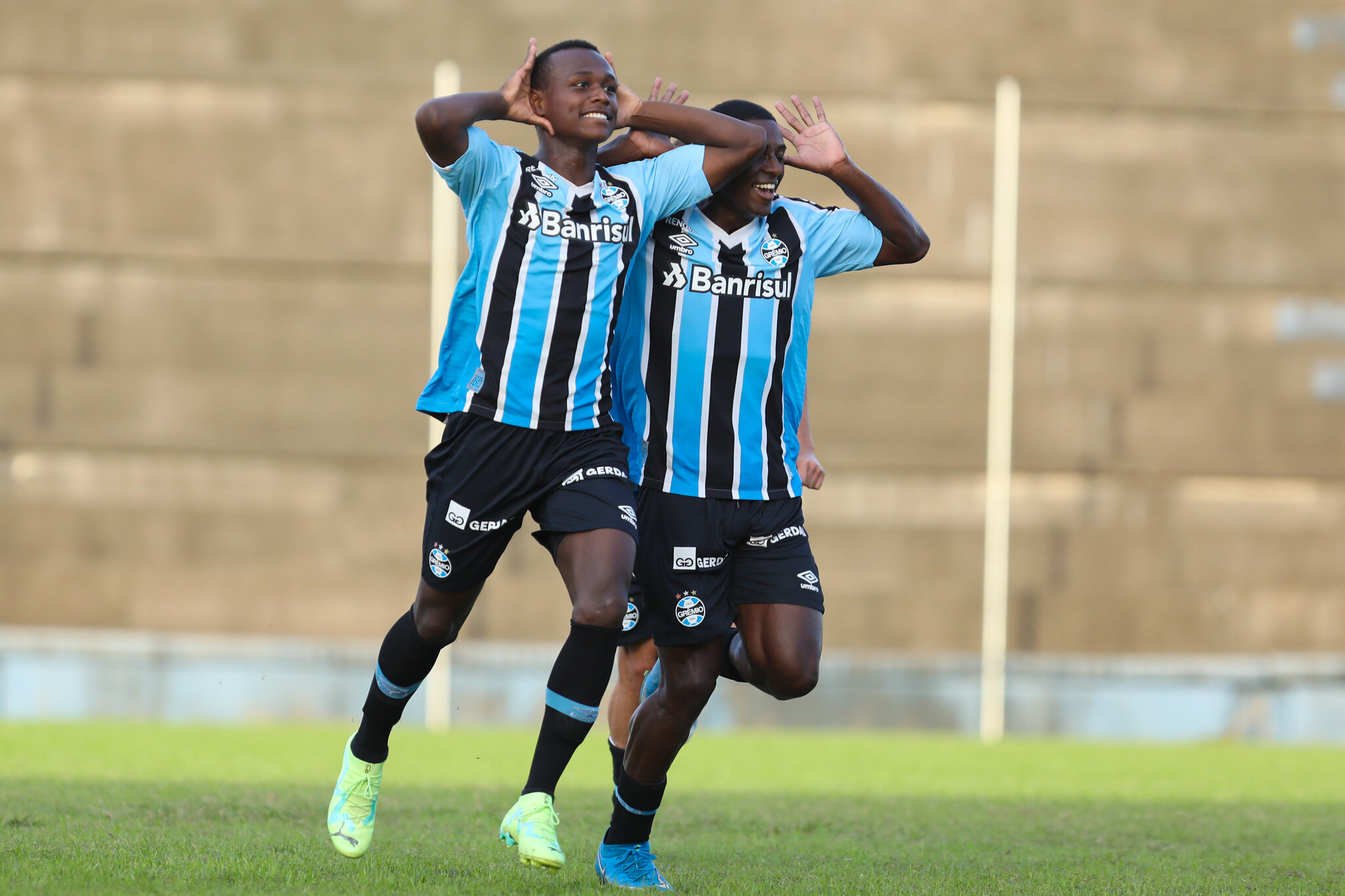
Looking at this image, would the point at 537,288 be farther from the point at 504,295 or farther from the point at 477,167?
the point at 477,167

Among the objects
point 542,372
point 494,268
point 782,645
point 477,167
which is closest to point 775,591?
point 782,645

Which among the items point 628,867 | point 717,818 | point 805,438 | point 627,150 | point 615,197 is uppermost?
point 627,150

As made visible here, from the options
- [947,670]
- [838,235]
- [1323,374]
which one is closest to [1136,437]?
[1323,374]

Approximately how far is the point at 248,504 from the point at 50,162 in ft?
11.9

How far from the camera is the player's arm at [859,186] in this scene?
5.08 metres

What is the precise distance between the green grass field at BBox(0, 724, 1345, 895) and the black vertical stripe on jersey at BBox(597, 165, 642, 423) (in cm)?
146

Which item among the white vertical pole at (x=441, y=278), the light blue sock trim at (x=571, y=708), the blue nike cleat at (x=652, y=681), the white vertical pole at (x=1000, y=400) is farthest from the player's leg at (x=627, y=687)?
the white vertical pole at (x=1000, y=400)

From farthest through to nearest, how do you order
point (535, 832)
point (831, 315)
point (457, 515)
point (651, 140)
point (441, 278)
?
point (831, 315), point (441, 278), point (651, 140), point (457, 515), point (535, 832)

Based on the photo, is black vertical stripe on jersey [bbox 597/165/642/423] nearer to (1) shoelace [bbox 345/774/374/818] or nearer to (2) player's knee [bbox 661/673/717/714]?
(2) player's knee [bbox 661/673/717/714]

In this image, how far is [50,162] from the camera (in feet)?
44.2

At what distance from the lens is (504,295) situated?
4.55 m

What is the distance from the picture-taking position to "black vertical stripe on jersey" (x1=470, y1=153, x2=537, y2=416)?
14.9ft

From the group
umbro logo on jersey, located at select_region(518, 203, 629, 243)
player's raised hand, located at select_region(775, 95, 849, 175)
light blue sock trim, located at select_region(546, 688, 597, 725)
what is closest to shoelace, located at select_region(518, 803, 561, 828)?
light blue sock trim, located at select_region(546, 688, 597, 725)

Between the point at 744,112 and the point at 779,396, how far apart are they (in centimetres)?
103
